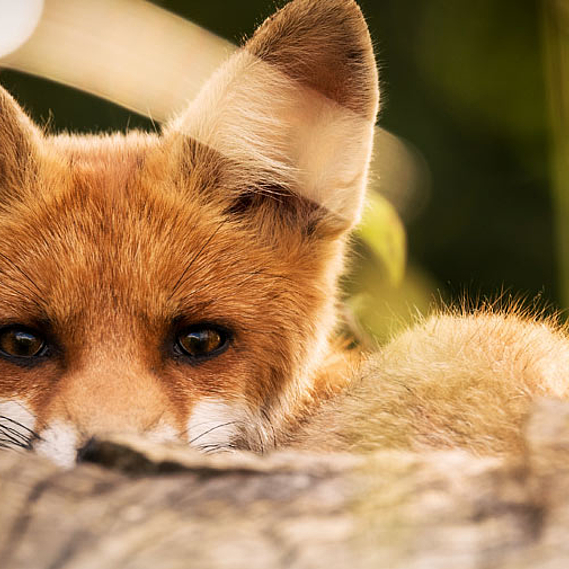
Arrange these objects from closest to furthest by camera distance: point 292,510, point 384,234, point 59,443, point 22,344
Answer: point 292,510 < point 59,443 < point 22,344 < point 384,234

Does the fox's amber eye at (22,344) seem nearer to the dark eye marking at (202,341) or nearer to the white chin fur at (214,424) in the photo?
the dark eye marking at (202,341)

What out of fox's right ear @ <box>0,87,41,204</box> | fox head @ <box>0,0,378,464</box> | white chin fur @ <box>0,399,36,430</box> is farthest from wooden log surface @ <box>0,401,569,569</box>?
fox's right ear @ <box>0,87,41,204</box>

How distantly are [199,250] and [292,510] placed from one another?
189 centimetres

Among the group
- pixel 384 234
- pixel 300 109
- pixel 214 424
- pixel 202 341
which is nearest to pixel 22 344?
pixel 202 341

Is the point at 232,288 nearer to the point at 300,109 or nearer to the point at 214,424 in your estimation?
the point at 214,424

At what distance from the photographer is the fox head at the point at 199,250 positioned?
2.72m

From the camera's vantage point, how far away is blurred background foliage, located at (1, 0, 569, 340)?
5668mm

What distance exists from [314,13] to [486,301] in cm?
140

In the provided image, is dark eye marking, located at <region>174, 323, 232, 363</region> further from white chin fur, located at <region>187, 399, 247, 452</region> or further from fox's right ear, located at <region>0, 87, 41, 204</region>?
fox's right ear, located at <region>0, 87, 41, 204</region>

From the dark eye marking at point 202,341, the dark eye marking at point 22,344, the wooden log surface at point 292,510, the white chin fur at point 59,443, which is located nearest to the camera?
the wooden log surface at point 292,510

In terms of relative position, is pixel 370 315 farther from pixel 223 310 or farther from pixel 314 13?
pixel 314 13

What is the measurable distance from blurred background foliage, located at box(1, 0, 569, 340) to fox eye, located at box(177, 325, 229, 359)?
2641 mm

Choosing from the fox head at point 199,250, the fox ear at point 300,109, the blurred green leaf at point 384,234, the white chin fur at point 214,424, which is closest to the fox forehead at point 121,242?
the fox head at point 199,250

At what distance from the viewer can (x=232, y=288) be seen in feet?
10.2
